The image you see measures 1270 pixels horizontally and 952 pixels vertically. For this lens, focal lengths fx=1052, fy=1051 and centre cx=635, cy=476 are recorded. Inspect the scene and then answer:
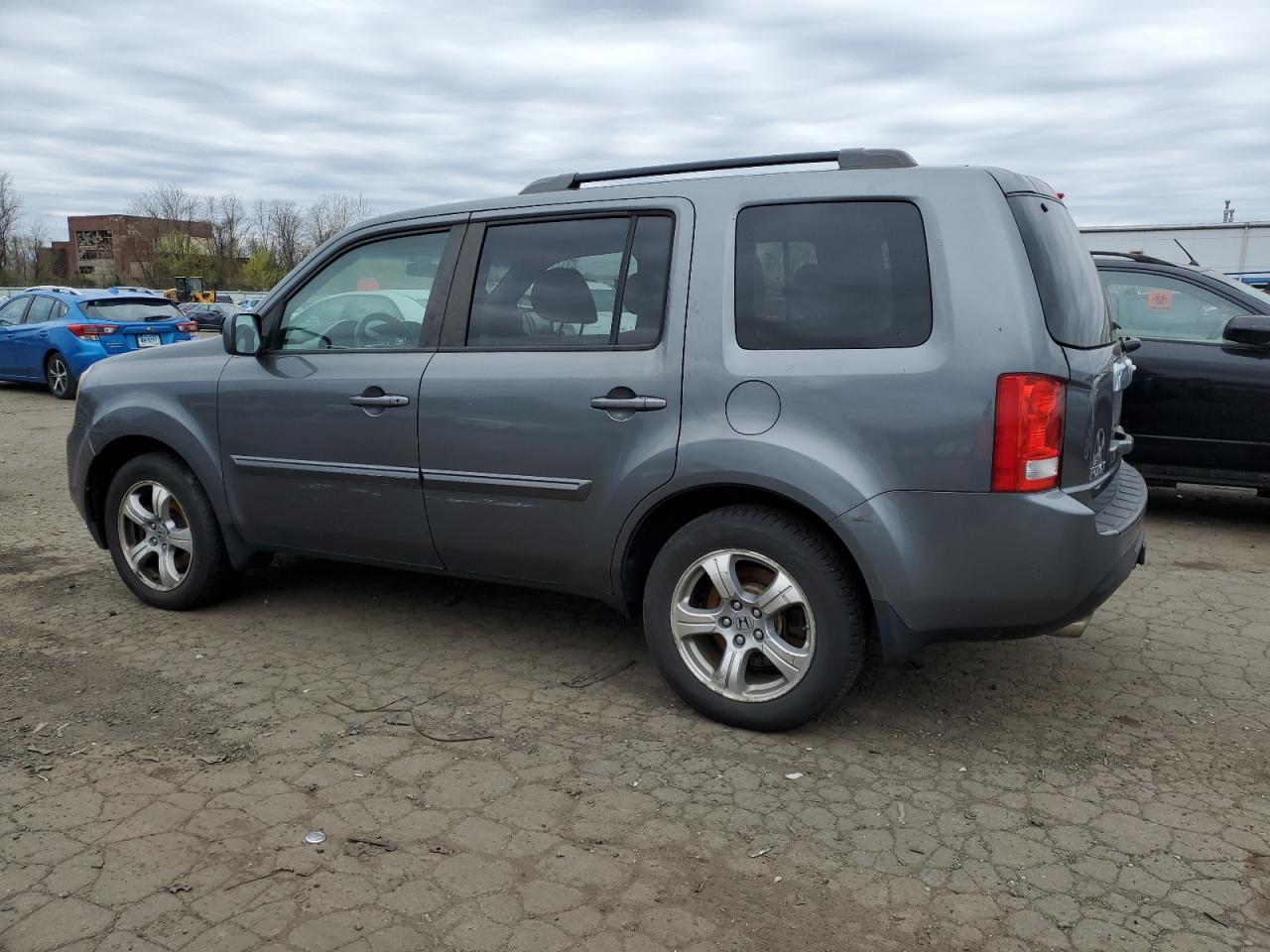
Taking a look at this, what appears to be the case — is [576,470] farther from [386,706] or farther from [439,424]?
[386,706]

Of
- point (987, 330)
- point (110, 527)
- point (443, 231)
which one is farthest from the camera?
point (110, 527)

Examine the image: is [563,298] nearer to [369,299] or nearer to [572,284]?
[572,284]

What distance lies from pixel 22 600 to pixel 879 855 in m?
4.38

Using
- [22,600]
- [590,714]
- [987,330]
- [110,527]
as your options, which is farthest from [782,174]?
[22,600]

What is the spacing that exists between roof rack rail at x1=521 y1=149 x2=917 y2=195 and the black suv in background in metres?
4.03

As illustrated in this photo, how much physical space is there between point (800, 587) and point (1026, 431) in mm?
852

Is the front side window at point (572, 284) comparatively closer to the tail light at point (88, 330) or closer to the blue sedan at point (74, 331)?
the blue sedan at point (74, 331)

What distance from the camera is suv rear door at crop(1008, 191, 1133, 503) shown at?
3229mm

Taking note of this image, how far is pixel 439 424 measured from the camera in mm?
4027

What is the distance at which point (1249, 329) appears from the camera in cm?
634

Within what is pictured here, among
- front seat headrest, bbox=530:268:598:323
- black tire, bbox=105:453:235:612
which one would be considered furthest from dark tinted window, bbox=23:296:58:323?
front seat headrest, bbox=530:268:598:323

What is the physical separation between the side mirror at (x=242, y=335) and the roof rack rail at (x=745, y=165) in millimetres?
1348

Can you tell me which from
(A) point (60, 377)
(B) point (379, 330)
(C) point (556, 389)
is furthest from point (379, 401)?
(A) point (60, 377)

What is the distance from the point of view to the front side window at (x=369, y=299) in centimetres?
425
